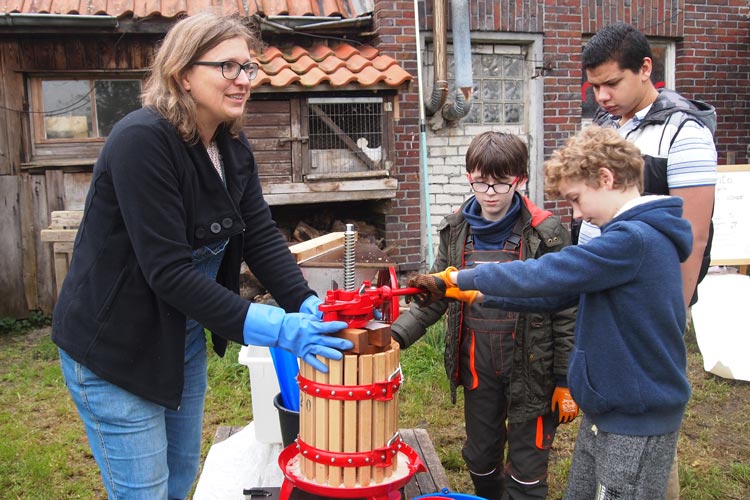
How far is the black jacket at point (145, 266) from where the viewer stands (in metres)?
1.85

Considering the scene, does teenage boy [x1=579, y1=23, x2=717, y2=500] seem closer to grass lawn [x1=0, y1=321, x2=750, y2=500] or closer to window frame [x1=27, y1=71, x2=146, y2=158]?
grass lawn [x1=0, y1=321, x2=750, y2=500]

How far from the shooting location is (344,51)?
6.54m

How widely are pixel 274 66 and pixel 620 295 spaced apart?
4660mm

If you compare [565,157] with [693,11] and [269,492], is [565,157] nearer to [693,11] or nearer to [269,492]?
[269,492]

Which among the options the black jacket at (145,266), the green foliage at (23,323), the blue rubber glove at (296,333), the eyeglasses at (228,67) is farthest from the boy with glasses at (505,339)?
the green foliage at (23,323)

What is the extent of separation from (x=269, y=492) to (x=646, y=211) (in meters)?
1.55

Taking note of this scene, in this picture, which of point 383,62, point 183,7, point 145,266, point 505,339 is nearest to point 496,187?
point 505,339

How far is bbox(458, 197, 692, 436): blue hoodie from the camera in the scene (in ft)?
6.46

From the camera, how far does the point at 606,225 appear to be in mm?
2066

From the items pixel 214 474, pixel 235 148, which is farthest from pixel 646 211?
pixel 214 474

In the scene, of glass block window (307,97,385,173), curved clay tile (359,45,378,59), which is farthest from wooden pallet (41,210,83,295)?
curved clay tile (359,45,378,59)

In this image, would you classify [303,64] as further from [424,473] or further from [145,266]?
[145,266]

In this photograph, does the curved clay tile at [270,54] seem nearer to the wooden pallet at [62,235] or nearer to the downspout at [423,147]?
the downspout at [423,147]

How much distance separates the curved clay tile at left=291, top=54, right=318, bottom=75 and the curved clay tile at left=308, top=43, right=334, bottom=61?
139 mm
